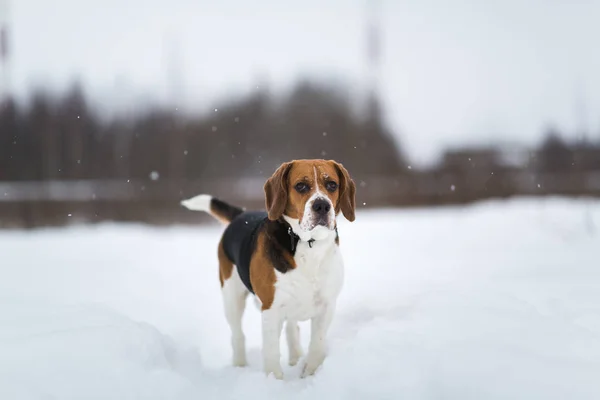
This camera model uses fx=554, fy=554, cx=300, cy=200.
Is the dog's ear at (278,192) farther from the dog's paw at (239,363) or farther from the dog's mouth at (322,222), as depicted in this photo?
the dog's paw at (239,363)

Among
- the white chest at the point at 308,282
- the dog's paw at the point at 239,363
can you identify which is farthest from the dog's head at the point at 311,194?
the dog's paw at the point at 239,363

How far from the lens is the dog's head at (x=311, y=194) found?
11.5 feet

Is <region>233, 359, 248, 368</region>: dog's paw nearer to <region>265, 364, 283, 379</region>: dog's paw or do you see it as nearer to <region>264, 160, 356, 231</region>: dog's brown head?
<region>265, 364, 283, 379</region>: dog's paw

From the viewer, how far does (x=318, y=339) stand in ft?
13.3

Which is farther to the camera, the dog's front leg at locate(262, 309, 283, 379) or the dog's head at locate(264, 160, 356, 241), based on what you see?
the dog's front leg at locate(262, 309, 283, 379)

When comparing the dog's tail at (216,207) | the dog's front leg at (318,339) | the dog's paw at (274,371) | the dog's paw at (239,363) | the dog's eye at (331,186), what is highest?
the dog's eye at (331,186)

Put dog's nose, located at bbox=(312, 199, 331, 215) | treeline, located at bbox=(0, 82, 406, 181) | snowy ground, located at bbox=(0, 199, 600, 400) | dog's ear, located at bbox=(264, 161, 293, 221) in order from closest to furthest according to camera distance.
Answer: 1. snowy ground, located at bbox=(0, 199, 600, 400)
2. dog's nose, located at bbox=(312, 199, 331, 215)
3. dog's ear, located at bbox=(264, 161, 293, 221)
4. treeline, located at bbox=(0, 82, 406, 181)

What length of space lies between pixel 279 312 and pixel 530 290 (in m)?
3.31

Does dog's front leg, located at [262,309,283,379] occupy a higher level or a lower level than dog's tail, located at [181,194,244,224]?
lower

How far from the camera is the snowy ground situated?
3.37m

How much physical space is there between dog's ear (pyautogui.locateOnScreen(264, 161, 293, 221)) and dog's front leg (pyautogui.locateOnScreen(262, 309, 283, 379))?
69 cm

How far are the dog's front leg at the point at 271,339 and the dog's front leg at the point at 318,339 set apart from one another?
250mm

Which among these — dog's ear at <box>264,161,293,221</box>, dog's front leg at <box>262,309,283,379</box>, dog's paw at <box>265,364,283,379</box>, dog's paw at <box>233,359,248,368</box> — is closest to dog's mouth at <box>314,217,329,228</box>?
dog's ear at <box>264,161,293,221</box>

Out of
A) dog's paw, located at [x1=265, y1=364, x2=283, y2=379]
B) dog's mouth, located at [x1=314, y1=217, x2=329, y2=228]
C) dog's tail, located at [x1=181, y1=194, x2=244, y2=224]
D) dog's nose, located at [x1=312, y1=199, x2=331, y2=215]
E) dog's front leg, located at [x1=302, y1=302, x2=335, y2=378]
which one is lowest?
dog's paw, located at [x1=265, y1=364, x2=283, y2=379]
